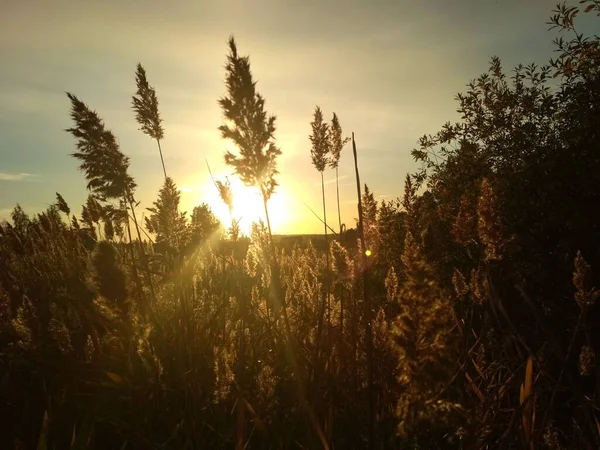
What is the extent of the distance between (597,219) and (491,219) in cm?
405

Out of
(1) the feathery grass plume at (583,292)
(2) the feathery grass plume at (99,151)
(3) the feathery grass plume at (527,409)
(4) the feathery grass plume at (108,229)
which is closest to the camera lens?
(3) the feathery grass plume at (527,409)

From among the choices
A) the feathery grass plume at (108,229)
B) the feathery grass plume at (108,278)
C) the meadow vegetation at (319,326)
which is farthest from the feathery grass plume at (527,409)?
the feathery grass plume at (108,229)

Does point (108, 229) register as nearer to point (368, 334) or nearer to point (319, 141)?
point (319, 141)

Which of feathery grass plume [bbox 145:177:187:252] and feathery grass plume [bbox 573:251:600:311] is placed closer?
feathery grass plume [bbox 573:251:600:311]

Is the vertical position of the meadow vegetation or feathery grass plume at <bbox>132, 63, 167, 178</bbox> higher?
feathery grass plume at <bbox>132, 63, 167, 178</bbox>

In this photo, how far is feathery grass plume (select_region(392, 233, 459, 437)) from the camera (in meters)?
1.16

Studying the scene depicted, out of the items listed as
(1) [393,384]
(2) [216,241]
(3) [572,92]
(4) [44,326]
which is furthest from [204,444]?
(3) [572,92]

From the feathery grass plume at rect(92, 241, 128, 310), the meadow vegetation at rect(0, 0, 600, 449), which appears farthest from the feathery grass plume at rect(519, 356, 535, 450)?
the feathery grass plume at rect(92, 241, 128, 310)

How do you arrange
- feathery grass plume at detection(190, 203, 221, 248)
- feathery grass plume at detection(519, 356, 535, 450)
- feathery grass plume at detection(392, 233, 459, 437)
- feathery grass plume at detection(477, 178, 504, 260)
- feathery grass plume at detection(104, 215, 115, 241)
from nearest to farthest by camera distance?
feathery grass plume at detection(392, 233, 459, 437), feathery grass plume at detection(519, 356, 535, 450), feathery grass plume at detection(477, 178, 504, 260), feathery grass plume at detection(104, 215, 115, 241), feathery grass plume at detection(190, 203, 221, 248)

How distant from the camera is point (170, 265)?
212 inches

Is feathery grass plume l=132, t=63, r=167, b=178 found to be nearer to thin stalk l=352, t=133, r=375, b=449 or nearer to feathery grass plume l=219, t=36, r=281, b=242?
feathery grass plume l=219, t=36, r=281, b=242

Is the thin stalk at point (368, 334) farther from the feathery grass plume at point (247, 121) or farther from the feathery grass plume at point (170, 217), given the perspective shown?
the feathery grass plume at point (170, 217)

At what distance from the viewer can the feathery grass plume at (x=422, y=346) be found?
3.81 ft

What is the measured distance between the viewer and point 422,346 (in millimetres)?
1187
